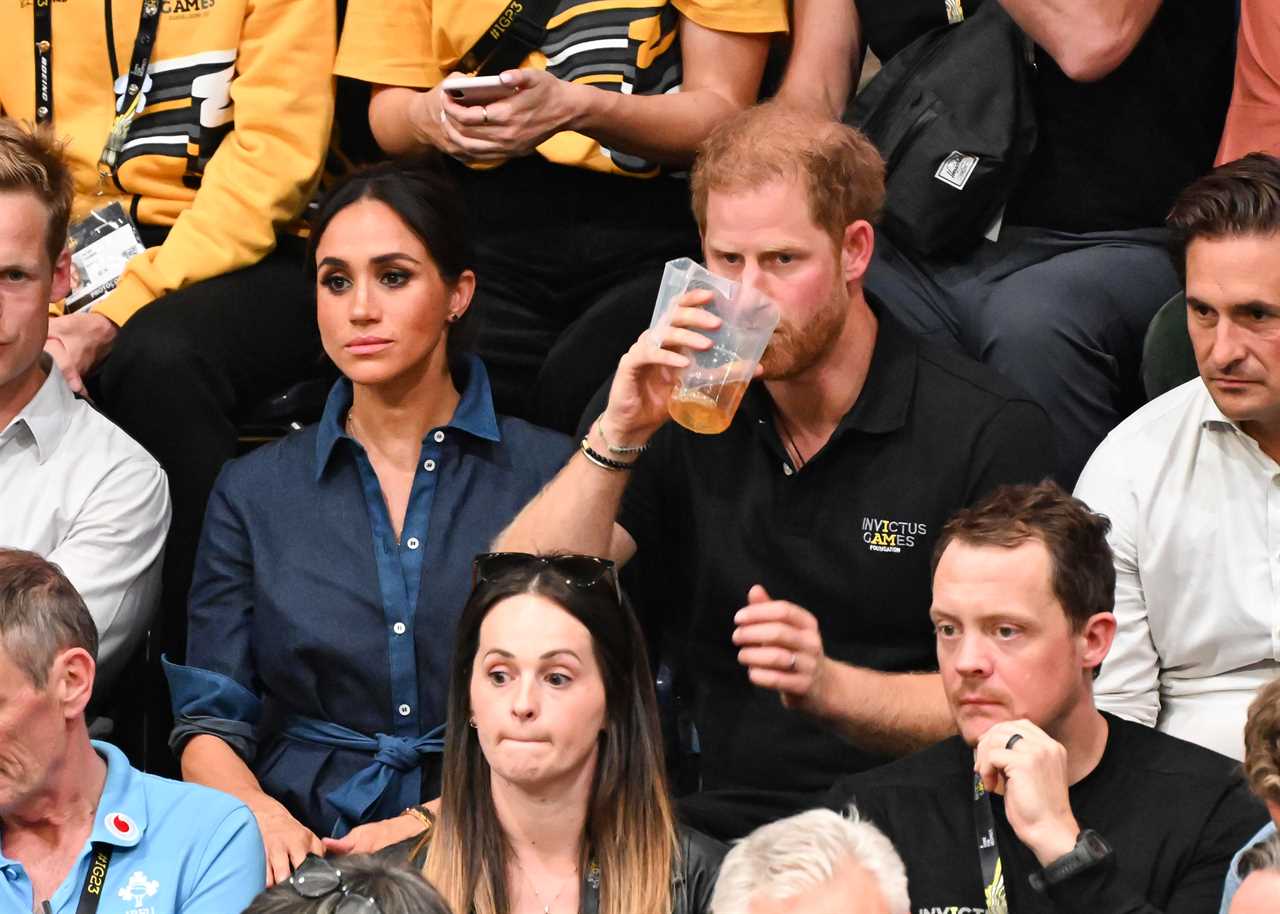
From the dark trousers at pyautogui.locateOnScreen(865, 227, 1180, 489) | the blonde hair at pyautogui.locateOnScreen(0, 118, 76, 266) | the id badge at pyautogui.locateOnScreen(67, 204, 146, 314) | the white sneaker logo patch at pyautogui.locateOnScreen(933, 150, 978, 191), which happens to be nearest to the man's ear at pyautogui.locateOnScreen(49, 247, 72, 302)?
the blonde hair at pyautogui.locateOnScreen(0, 118, 76, 266)

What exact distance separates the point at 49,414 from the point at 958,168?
180cm

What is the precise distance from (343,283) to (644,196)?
0.74 meters

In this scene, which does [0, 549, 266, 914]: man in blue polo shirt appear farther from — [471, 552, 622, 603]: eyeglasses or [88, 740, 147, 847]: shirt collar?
[471, 552, 622, 603]: eyeglasses

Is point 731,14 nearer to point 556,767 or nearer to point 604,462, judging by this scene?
point 604,462

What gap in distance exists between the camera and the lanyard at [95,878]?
2.84 meters

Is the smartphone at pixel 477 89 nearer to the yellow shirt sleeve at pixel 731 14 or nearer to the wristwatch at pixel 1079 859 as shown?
the yellow shirt sleeve at pixel 731 14

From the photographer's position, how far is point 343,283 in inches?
146

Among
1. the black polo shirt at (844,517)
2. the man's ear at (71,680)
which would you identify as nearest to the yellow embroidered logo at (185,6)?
the black polo shirt at (844,517)

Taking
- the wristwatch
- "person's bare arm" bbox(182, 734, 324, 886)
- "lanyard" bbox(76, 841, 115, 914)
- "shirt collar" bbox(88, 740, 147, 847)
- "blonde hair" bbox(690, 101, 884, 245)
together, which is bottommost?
"person's bare arm" bbox(182, 734, 324, 886)

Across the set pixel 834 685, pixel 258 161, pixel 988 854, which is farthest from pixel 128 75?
pixel 988 854

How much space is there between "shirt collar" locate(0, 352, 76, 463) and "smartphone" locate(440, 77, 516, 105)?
0.90m

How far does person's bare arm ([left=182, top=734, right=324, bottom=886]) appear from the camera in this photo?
10.3 ft

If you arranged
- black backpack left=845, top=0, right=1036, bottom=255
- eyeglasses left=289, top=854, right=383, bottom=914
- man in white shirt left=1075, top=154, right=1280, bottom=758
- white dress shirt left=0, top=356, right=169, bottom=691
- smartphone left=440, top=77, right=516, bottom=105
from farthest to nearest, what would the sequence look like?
black backpack left=845, top=0, right=1036, bottom=255
smartphone left=440, top=77, right=516, bottom=105
white dress shirt left=0, top=356, right=169, bottom=691
man in white shirt left=1075, top=154, right=1280, bottom=758
eyeglasses left=289, top=854, right=383, bottom=914

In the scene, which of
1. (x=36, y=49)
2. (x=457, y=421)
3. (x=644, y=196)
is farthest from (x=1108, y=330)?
(x=36, y=49)
